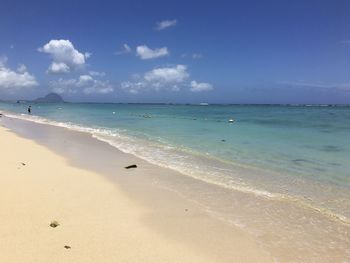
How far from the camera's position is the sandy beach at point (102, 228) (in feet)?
19.1

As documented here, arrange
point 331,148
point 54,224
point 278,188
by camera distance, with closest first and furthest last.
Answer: point 54,224
point 278,188
point 331,148

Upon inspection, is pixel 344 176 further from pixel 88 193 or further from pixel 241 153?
pixel 88 193

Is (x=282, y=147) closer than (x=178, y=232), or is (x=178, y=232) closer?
(x=178, y=232)

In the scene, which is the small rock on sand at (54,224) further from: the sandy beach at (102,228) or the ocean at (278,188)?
the ocean at (278,188)

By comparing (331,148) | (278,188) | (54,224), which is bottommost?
(278,188)

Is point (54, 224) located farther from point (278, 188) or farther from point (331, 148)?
point (331, 148)

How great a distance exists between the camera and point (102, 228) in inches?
270

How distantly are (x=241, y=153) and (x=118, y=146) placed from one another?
6550 mm

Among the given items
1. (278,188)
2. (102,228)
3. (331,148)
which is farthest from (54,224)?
(331,148)

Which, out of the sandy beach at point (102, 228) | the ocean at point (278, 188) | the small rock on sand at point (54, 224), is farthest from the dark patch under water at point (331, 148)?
the small rock on sand at point (54, 224)

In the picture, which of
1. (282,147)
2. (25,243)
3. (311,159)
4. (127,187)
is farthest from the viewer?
(282,147)

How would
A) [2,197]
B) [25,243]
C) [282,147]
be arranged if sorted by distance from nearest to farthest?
[25,243] → [2,197] → [282,147]

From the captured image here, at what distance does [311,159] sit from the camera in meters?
17.3

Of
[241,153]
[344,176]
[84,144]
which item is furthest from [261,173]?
[84,144]
